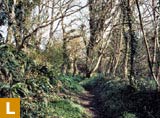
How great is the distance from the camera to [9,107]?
39.7 ft

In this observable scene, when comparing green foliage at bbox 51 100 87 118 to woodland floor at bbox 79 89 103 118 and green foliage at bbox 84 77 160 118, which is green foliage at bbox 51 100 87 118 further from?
green foliage at bbox 84 77 160 118

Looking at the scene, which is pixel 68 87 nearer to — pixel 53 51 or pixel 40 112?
pixel 53 51

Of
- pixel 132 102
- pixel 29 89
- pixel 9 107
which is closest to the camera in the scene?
pixel 9 107

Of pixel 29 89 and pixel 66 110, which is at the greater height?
pixel 29 89

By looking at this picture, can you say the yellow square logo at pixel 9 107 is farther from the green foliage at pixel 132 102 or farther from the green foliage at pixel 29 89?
the green foliage at pixel 132 102

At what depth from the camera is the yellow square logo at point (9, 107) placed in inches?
449

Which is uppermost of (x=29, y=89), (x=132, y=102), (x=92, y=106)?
(x=29, y=89)

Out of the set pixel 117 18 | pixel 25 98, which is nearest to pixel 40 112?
pixel 25 98

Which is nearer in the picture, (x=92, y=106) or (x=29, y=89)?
(x=29, y=89)

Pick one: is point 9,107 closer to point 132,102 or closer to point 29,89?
point 29,89

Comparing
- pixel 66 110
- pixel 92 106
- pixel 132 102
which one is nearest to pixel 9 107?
pixel 66 110

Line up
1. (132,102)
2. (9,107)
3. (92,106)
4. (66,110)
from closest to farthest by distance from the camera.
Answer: (9,107) → (66,110) → (132,102) → (92,106)

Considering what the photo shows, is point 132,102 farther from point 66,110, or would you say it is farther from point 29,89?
point 29,89

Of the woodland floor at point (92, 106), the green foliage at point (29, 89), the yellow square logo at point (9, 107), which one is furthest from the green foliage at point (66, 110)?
the yellow square logo at point (9, 107)
